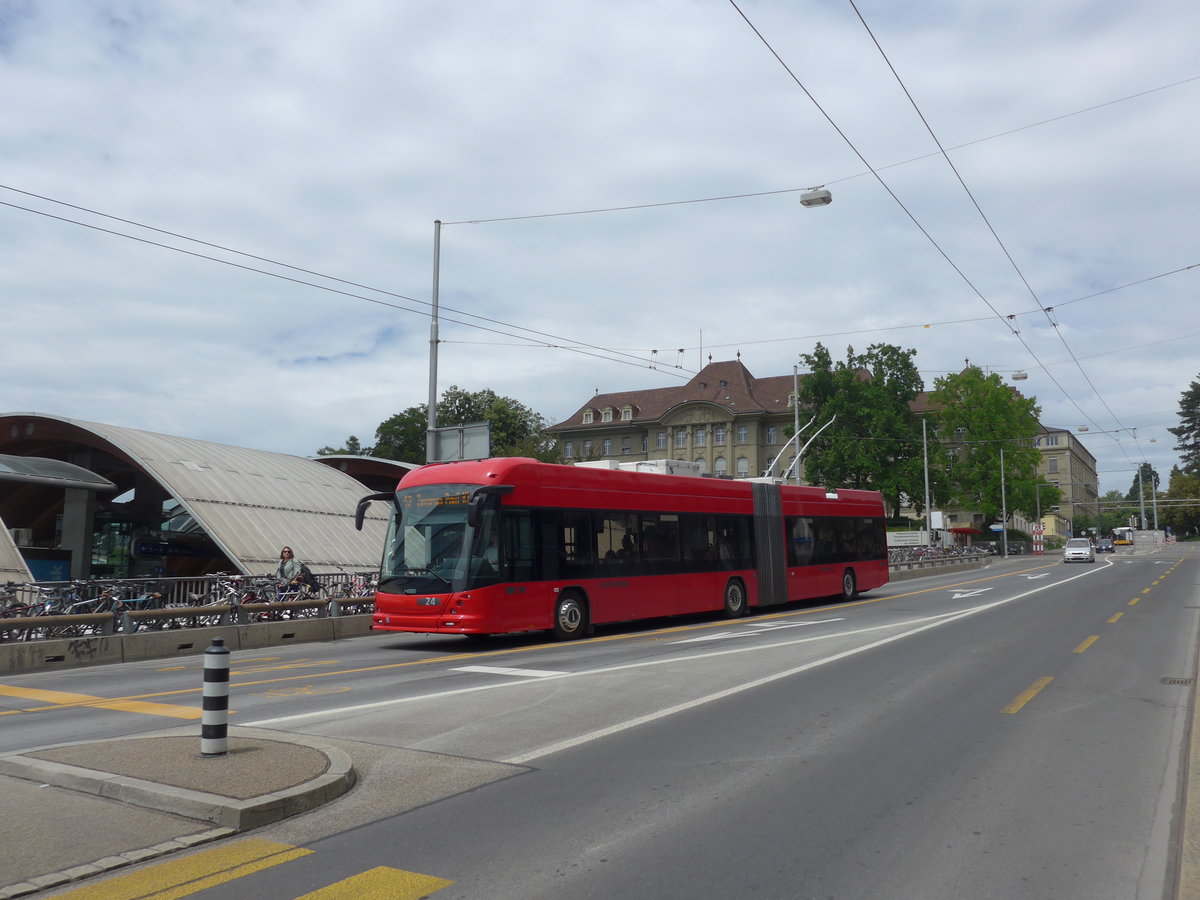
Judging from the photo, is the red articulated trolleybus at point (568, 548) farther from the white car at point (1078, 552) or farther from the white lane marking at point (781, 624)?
the white car at point (1078, 552)

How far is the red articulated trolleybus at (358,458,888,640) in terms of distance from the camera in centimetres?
1612

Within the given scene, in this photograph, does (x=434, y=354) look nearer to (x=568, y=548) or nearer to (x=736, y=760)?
(x=568, y=548)

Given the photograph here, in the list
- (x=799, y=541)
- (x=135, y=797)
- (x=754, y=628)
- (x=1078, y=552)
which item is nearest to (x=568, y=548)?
(x=754, y=628)

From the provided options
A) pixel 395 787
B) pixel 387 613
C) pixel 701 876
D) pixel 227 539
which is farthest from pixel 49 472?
pixel 701 876

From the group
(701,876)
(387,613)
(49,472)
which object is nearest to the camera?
(701,876)

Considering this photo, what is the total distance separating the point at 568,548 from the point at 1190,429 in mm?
137128

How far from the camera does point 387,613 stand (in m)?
16.7

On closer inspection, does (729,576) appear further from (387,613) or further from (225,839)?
(225,839)

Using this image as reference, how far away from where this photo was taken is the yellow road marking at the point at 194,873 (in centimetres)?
454

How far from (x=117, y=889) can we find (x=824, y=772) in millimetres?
4698

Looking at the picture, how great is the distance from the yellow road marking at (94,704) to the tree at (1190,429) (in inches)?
5628

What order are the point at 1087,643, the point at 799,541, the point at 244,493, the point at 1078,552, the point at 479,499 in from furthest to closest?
the point at 1078,552 → the point at 244,493 → the point at 799,541 → the point at 1087,643 → the point at 479,499

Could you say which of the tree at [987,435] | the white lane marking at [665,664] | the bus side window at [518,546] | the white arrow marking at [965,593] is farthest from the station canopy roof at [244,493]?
the tree at [987,435]

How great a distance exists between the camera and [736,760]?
743cm
